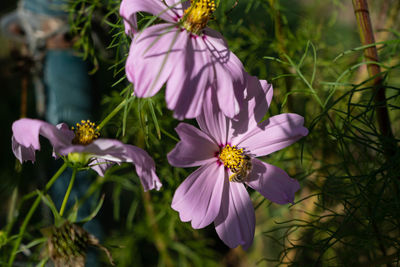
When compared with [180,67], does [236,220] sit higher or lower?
lower

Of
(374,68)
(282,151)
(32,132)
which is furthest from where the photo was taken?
(282,151)

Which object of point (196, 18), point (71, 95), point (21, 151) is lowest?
point (71, 95)

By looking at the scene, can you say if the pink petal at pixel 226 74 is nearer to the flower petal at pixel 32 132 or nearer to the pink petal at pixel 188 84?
the pink petal at pixel 188 84

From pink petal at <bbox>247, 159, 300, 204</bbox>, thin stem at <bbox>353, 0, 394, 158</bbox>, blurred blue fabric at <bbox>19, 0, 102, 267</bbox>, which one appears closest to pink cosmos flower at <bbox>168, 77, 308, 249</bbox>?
pink petal at <bbox>247, 159, 300, 204</bbox>

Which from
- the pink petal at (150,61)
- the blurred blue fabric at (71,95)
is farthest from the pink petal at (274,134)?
the blurred blue fabric at (71,95)

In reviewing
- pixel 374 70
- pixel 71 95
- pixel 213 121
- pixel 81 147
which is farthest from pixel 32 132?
pixel 71 95

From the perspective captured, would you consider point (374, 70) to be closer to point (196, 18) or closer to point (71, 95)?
point (196, 18)
